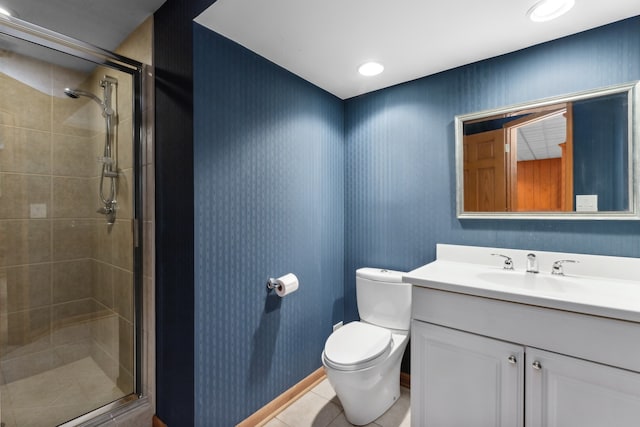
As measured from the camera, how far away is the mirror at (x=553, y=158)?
51.9 inches

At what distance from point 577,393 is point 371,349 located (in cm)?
83

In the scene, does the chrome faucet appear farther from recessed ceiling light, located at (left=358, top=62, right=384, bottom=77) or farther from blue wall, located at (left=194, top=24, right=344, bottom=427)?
recessed ceiling light, located at (left=358, top=62, right=384, bottom=77)

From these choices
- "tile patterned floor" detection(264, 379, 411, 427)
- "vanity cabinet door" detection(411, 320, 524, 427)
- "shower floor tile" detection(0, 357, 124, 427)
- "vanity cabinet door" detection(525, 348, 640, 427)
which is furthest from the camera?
"tile patterned floor" detection(264, 379, 411, 427)

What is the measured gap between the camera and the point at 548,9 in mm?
1243

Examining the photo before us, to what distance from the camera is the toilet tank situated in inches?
69.9

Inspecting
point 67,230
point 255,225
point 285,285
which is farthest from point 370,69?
point 67,230

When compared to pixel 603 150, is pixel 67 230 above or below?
below

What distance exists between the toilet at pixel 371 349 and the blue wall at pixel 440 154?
0.24 meters

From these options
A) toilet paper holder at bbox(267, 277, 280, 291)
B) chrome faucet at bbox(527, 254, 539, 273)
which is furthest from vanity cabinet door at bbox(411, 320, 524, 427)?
toilet paper holder at bbox(267, 277, 280, 291)

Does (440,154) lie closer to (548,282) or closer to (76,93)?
(548,282)

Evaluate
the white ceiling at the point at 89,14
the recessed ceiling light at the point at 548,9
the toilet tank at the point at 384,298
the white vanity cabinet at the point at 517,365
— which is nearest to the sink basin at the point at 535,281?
the white vanity cabinet at the point at 517,365

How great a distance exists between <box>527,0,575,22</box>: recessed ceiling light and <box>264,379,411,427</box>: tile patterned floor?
7.04 ft

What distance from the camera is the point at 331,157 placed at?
2.15 m

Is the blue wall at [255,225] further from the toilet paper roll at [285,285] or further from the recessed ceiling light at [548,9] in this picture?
the recessed ceiling light at [548,9]
